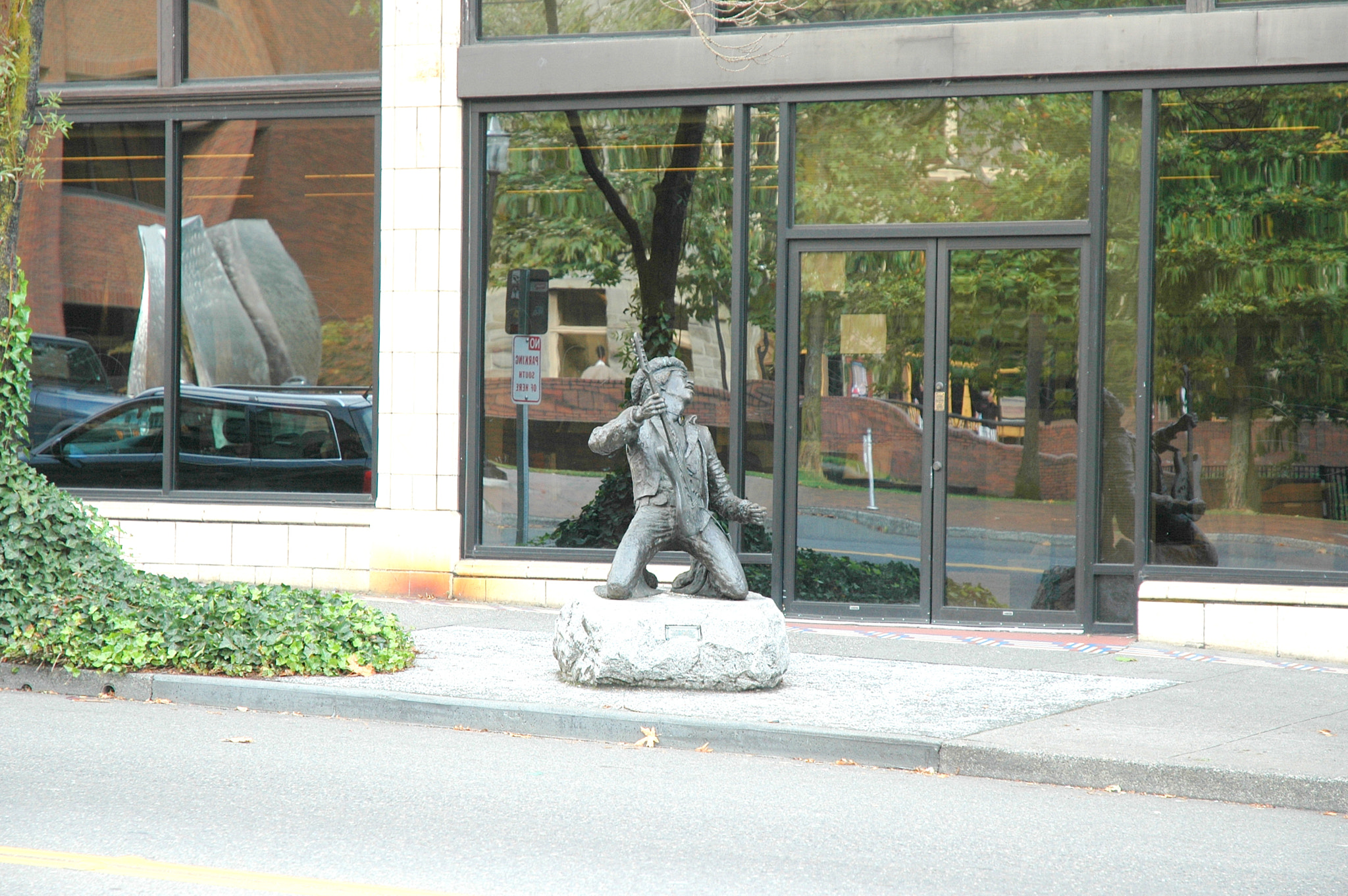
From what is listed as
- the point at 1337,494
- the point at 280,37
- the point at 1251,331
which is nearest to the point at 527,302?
the point at 280,37

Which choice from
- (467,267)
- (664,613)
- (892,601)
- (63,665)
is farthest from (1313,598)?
(63,665)

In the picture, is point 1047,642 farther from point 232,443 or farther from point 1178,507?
→ point 232,443

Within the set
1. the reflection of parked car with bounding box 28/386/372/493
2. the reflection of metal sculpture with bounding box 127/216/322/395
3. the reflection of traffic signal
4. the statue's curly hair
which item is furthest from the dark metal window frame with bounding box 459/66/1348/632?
the statue's curly hair

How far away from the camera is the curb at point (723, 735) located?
6102 millimetres

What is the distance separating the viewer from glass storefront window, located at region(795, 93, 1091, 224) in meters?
10.1

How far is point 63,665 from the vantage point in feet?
26.2

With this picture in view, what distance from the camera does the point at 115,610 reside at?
821 cm

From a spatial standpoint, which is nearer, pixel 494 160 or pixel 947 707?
pixel 947 707

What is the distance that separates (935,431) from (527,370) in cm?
332

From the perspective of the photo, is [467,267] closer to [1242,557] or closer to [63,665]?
[63,665]

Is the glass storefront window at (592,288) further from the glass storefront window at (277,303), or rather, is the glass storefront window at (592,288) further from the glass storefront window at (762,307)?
the glass storefront window at (277,303)

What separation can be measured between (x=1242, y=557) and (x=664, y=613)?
15.1ft

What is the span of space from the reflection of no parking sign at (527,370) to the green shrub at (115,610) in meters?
2.87

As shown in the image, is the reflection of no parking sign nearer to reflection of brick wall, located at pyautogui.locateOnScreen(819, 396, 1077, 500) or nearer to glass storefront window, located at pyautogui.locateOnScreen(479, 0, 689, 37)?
reflection of brick wall, located at pyautogui.locateOnScreen(819, 396, 1077, 500)
